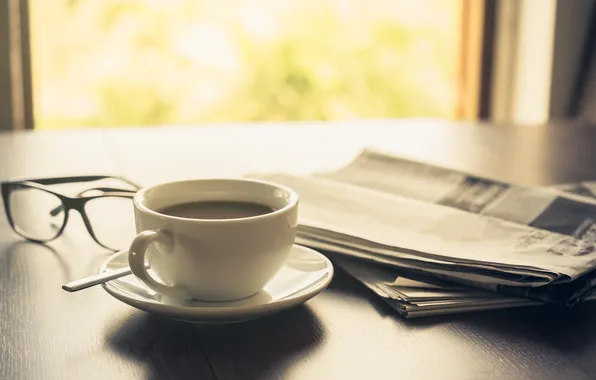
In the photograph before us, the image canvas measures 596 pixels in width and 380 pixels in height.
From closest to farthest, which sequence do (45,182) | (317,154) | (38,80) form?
(45,182) → (317,154) → (38,80)

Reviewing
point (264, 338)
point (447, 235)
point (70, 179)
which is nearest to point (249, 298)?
point (264, 338)

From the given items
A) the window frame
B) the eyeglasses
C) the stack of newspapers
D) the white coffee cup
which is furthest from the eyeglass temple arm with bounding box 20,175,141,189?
the window frame

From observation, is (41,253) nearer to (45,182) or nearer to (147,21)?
(45,182)

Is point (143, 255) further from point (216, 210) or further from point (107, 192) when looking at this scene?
point (107, 192)

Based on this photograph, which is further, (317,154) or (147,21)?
(147,21)

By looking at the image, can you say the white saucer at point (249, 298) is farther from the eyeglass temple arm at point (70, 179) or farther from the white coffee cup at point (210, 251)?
the eyeglass temple arm at point (70, 179)

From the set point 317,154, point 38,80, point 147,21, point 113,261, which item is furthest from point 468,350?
point 147,21

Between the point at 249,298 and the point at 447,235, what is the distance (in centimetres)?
20

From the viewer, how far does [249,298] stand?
1.77 feet

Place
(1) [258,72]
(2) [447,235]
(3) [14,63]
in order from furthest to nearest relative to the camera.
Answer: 1. (1) [258,72]
2. (3) [14,63]
3. (2) [447,235]

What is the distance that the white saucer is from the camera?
496mm

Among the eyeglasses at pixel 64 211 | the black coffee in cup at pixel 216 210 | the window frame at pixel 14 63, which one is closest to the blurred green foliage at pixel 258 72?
the window frame at pixel 14 63

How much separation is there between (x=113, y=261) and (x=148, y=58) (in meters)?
2.10

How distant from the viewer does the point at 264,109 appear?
277cm
